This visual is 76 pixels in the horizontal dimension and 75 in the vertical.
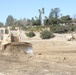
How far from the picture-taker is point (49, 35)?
168 ft

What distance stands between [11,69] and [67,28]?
48.4 metres

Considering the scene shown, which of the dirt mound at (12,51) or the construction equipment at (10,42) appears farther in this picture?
the construction equipment at (10,42)

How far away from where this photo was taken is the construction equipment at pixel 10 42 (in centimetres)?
2192

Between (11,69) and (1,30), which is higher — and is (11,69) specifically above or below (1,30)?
below

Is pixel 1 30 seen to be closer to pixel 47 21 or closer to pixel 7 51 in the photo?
pixel 7 51

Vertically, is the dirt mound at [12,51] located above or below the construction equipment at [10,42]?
below

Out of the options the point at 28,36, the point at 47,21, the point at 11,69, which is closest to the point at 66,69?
the point at 11,69

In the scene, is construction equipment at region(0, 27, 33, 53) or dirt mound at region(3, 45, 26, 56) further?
construction equipment at region(0, 27, 33, 53)

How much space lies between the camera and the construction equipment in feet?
71.9

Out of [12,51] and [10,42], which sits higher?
[10,42]

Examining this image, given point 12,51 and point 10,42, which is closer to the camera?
point 12,51

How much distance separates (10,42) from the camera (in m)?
22.5

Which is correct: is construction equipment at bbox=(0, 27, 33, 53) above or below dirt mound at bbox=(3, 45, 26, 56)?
above

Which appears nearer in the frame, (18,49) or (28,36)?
(18,49)
